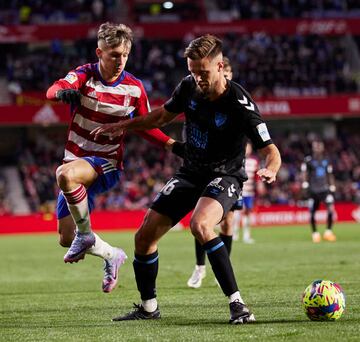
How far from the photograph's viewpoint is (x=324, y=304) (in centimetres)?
718

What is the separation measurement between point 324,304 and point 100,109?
9.53 feet

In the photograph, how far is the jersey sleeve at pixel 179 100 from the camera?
24.8 ft

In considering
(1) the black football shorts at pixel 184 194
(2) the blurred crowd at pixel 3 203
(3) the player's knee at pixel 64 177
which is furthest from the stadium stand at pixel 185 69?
(1) the black football shorts at pixel 184 194

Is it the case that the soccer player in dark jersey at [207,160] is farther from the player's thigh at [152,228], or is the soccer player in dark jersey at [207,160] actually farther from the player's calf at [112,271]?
the player's calf at [112,271]

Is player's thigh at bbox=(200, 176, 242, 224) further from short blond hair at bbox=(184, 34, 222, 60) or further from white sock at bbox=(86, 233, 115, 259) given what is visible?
white sock at bbox=(86, 233, 115, 259)

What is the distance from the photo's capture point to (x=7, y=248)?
21.6 m

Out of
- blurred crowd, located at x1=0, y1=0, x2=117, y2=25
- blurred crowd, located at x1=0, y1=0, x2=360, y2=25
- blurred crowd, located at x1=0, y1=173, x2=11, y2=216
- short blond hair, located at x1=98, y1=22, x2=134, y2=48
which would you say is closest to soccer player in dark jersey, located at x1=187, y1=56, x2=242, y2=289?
short blond hair, located at x1=98, y1=22, x2=134, y2=48

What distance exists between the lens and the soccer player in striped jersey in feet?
27.6

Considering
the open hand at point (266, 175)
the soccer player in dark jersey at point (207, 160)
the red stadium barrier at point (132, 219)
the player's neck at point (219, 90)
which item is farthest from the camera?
the red stadium barrier at point (132, 219)

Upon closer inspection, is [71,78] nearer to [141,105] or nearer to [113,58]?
[113,58]

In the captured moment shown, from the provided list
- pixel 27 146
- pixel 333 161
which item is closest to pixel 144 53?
pixel 27 146

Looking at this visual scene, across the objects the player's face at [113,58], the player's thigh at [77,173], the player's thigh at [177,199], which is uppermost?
the player's face at [113,58]

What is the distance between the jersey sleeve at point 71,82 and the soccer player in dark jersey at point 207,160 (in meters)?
0.54

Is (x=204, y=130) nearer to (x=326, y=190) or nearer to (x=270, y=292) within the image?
(x=270, y=292)
